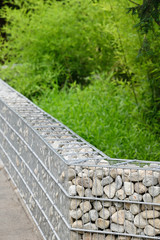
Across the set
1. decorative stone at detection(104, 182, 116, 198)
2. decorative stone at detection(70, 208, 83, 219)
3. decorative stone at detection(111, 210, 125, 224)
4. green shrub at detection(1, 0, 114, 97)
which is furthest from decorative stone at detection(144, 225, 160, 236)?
green shrub at detection(1, 0, 114, 97)

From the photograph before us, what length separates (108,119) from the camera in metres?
4.93

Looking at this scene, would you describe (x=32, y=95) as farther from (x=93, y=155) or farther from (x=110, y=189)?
(x=110, y=189)

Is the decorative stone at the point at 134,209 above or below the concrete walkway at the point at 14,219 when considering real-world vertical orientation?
above

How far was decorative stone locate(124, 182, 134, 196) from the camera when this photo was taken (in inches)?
83.6

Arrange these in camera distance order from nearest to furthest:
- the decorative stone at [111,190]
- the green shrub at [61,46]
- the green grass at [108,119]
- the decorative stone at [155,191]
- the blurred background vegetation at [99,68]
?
the decorative stone at [155,191], the decorative stone at [111,190], the green grass at [108,119], the blurred background vegetation at [99,68], the green shrub at [61,46]

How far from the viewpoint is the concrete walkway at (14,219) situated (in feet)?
9.37

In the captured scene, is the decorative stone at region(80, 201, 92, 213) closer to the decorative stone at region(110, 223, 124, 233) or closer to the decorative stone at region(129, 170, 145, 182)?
the decorative stone at region(110, 223, 124, 233)

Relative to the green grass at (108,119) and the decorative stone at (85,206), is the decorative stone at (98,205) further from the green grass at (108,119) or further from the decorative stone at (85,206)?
the green grass at (108,119)

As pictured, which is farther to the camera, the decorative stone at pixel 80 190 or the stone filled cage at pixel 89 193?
the decorative stone at pixel 80 190

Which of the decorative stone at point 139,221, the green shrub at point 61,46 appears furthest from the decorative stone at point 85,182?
the green shrub at point 61,46

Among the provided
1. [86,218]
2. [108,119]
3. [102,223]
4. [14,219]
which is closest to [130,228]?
[102,223]

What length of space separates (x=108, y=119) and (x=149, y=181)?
287 centimetres

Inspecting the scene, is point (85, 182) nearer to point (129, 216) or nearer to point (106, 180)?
point (106, 180)

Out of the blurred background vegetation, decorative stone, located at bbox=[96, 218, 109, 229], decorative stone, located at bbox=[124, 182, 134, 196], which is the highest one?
the blurred background vegetation
